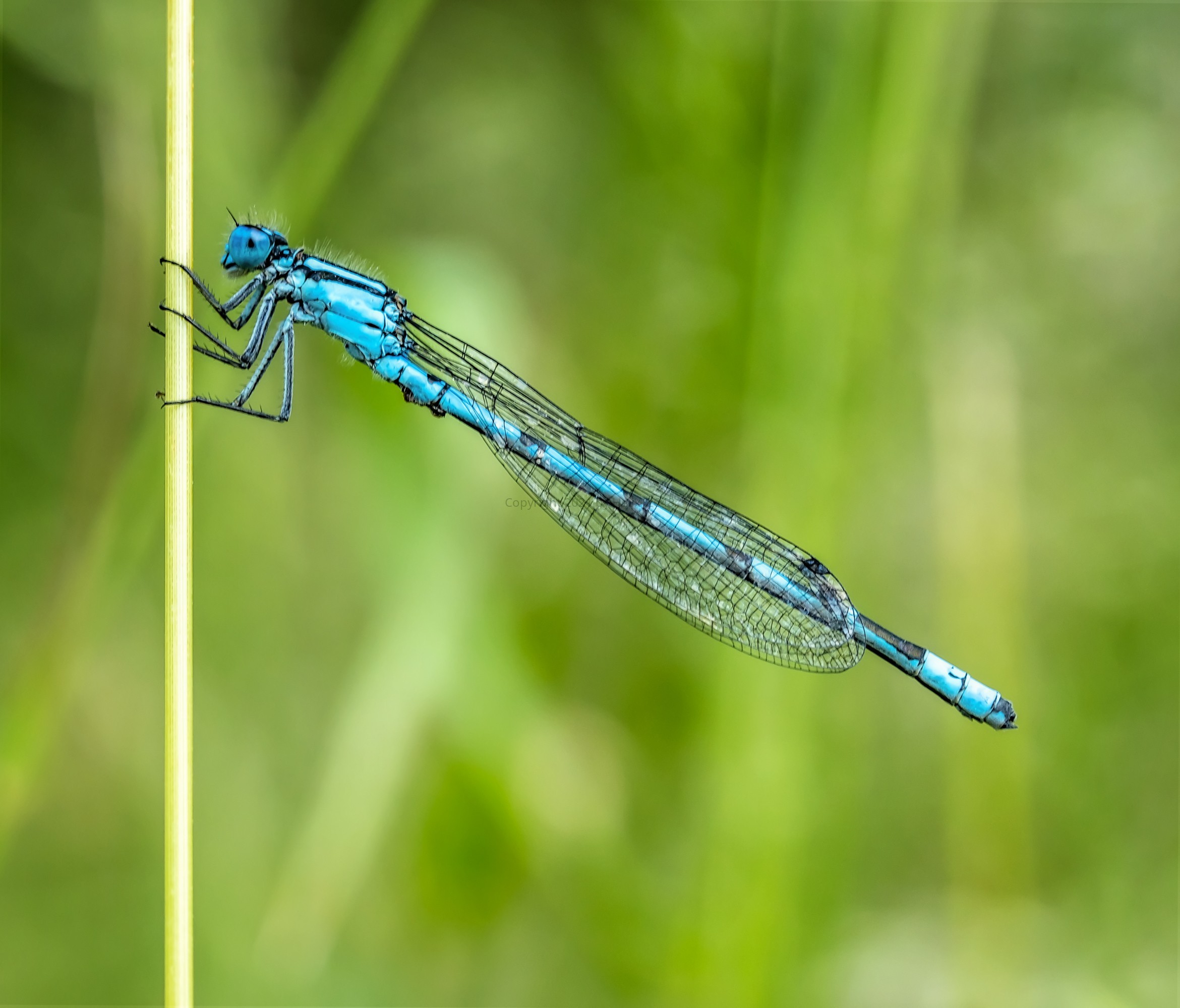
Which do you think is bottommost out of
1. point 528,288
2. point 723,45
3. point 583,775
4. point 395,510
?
point 583,775

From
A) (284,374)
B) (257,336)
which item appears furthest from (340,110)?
(284,374)

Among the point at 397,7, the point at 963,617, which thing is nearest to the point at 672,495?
the point at 963,617

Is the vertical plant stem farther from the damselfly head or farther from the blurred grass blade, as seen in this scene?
the blurred grass blade

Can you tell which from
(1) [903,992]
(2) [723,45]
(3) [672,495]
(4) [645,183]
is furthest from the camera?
(4) [645,183]

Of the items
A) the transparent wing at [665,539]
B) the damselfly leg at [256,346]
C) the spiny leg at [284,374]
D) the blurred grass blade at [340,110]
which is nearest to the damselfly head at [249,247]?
the damselfly leg at [256,346]

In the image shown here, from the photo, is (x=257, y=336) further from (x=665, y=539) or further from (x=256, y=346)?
(x=665, y=539)

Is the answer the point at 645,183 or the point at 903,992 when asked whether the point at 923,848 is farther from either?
the point at 645,183

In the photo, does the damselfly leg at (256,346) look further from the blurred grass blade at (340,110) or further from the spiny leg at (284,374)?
the blurred grass blade at (340,110)

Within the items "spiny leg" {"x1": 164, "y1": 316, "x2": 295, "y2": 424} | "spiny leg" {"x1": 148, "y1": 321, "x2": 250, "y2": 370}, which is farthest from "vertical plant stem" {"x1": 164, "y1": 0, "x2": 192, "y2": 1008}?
"spiny leg" {"x1": 164, "y1": 316, "x2": 295, "y2": 424}
